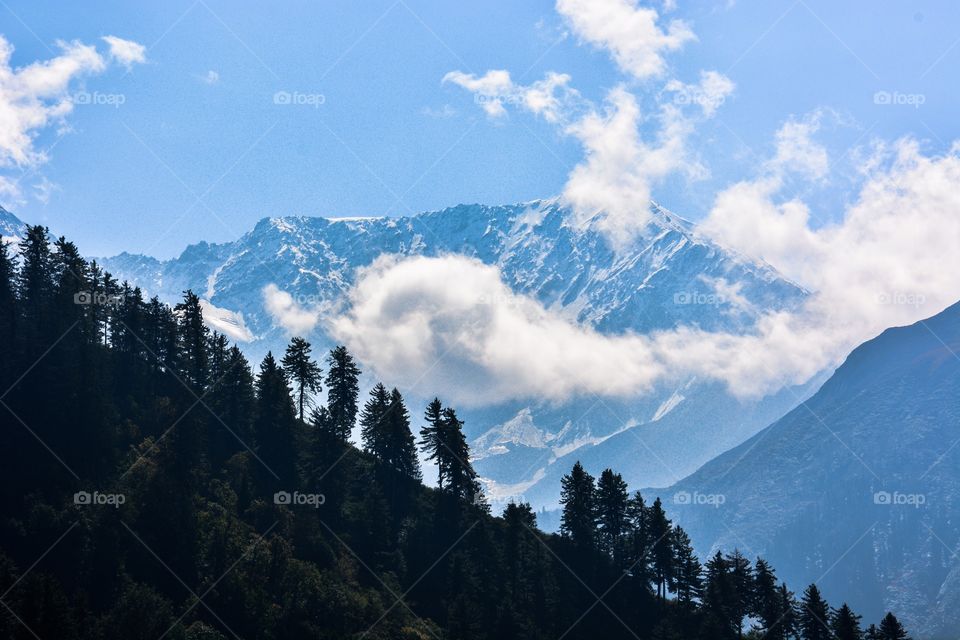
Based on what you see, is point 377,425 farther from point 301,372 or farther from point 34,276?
point 34,276

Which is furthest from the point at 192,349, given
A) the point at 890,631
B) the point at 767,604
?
the point at 890,631

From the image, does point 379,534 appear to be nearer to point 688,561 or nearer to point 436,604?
point 436,604

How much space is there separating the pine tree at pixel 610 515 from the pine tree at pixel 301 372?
120 feet

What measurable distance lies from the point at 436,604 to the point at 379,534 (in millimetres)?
10538

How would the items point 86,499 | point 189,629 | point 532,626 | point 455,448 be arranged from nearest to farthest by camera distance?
point 189,629
point 86,499
point 532,626
point 455,448

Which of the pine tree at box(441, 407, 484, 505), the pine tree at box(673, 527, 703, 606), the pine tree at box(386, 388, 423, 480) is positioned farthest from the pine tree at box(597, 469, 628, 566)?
the pine tree at box(386, 388, 423, 480)

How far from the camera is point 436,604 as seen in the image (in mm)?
87812

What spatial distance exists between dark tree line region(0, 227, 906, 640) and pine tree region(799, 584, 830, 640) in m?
0.15

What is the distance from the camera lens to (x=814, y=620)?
91.3m

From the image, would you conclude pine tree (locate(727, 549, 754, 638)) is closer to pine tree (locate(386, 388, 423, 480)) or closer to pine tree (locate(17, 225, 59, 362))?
pine tree (locate(386, 388, 423, 480))

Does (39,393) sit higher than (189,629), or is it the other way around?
(39,393)

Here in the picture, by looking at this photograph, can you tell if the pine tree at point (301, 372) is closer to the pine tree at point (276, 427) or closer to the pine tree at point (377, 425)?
the pine tree at point (276, 427)

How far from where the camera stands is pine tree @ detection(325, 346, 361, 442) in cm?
10144

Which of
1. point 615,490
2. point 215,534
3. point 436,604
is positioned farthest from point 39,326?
point 615,490
